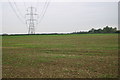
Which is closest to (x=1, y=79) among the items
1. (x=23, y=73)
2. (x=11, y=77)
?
(x=11, y=77)

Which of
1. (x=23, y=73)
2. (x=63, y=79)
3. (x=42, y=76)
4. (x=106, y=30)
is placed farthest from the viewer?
(x=106, y=30)

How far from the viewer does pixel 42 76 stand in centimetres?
826

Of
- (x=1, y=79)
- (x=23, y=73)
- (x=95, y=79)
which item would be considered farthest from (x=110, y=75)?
(x=1, y=79)

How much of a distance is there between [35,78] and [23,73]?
1224 millimetres

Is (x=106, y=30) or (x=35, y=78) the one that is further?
(x=106, y=30)

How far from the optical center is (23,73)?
29.1ft

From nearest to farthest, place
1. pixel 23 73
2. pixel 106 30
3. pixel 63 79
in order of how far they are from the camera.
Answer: pixel 63 79
pixel 23 73
pixel 106 30

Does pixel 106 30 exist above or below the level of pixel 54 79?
above

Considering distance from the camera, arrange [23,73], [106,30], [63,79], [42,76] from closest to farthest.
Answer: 1. [63,79]
2. [42,76]
3. [23,73]
4. [106,30]

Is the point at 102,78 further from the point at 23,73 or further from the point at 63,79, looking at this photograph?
the point at 23,73

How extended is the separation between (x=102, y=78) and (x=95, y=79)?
37 cm

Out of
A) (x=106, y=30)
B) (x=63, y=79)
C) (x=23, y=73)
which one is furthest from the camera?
(x=106, y=30)

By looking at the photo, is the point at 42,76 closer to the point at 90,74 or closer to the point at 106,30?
the point at 90,74

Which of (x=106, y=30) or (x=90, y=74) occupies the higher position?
(x=106, y=30)
